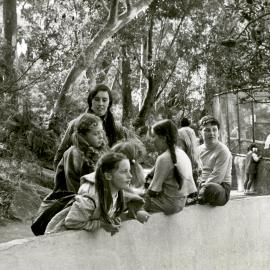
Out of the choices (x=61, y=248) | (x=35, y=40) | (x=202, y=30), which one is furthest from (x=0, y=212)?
(x=202, y=30)

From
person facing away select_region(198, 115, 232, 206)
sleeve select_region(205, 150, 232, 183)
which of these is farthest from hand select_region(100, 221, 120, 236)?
sleeve select_region(205, 150, 232, 183)

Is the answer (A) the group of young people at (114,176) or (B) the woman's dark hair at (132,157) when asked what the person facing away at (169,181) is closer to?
(A) the group of young people at (114,176)

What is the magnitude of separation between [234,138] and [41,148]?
663cm

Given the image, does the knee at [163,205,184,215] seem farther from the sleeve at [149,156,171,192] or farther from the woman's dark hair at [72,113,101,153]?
the woman's dark hair at [72,113,101,153]

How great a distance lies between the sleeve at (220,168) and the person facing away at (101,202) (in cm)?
150

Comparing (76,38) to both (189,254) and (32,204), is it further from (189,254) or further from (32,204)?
(189,254)

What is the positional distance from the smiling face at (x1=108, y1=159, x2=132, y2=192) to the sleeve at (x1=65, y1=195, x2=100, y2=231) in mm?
255

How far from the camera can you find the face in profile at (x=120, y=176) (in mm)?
3912

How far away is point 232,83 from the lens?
9008mm

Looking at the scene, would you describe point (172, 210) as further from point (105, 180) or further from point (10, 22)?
point (10, 22)

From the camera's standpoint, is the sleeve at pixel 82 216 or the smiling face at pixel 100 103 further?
the smiling face at pixel 100 103

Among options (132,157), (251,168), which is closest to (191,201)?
(132,157)

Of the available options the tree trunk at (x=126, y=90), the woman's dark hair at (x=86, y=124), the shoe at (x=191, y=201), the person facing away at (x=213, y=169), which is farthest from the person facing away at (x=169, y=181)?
the tree trunk at (x=126, y=90)

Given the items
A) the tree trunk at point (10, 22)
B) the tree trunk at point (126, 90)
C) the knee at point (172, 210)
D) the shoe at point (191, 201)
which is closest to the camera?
the knee at point (172, 210)
